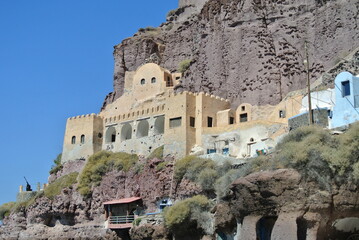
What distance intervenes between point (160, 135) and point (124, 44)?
2145 centimetres

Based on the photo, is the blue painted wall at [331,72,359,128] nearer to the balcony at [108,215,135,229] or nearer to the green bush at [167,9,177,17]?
the balcony at [108,215,135,229]

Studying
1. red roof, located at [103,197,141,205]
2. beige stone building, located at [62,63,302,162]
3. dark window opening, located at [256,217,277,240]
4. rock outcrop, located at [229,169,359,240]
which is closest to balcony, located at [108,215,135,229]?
red roof, located at [103,197,141,205]

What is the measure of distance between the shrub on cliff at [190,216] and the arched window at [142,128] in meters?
13.1

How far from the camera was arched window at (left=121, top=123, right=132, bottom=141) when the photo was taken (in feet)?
166

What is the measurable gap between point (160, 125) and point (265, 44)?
39.9 feet

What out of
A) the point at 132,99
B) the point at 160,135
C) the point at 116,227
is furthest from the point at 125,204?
the point at 132,99

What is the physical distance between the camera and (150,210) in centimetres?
4228

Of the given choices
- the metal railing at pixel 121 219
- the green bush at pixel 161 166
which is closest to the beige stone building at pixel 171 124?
the green bush at pixel 161 166

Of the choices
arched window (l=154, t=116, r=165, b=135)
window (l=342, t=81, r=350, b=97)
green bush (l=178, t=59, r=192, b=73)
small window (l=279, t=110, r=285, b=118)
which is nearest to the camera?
window (l=342, t=81, r=350, b=97)

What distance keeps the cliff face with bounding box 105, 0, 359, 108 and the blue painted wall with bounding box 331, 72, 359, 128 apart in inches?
397

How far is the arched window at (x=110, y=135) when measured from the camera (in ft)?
171

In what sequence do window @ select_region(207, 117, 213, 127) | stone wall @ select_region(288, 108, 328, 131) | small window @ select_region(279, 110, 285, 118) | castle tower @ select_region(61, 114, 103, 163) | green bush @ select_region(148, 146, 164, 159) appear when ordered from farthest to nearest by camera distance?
1. castle tower @ select_region(61, 114, 103, 163)
2. window @ select_region(207, 117, 213, 127)
3. green bush @ select_region(148, 146, 164, 159)
4. small window @ select_region(279, 110, 285, 118)
5. stone wall @ select_region(288, 108, 328, 131)

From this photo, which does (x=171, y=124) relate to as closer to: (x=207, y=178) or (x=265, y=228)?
(x=207, y=178)

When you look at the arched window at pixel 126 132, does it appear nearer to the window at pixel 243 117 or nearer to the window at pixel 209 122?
the window at pixel 209 122
